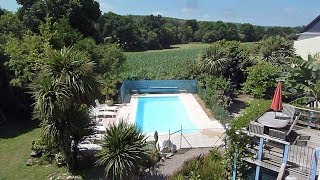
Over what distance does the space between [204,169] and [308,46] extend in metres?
19.4

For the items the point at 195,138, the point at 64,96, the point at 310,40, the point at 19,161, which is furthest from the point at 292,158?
the point at 310,40

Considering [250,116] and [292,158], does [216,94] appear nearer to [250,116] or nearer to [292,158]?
[250,116]

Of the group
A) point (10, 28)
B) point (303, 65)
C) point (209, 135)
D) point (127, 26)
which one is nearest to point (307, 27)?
point (303, 65)

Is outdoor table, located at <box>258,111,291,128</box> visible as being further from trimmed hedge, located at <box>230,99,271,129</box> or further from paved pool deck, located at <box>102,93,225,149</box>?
paved pool deck, located at <box>102,93,225,149</box>

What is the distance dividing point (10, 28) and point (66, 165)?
70.0ft

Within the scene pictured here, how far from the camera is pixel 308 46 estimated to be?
27453 mm

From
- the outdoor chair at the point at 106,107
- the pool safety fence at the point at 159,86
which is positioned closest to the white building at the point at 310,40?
the pool safety fence at the point at 159,86

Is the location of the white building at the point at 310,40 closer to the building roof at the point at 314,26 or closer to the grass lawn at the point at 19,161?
the building roof at the point at 314,26

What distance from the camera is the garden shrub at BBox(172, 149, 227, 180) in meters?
13.0

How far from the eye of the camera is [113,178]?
12.7 meters

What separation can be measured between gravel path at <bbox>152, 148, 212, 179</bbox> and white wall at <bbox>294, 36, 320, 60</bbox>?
15.5 m

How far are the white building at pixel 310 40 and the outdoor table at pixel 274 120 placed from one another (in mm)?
15403

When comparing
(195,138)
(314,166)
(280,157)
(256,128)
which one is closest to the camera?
(314,166)

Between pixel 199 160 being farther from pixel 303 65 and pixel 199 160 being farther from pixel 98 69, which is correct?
pixel 98 69
